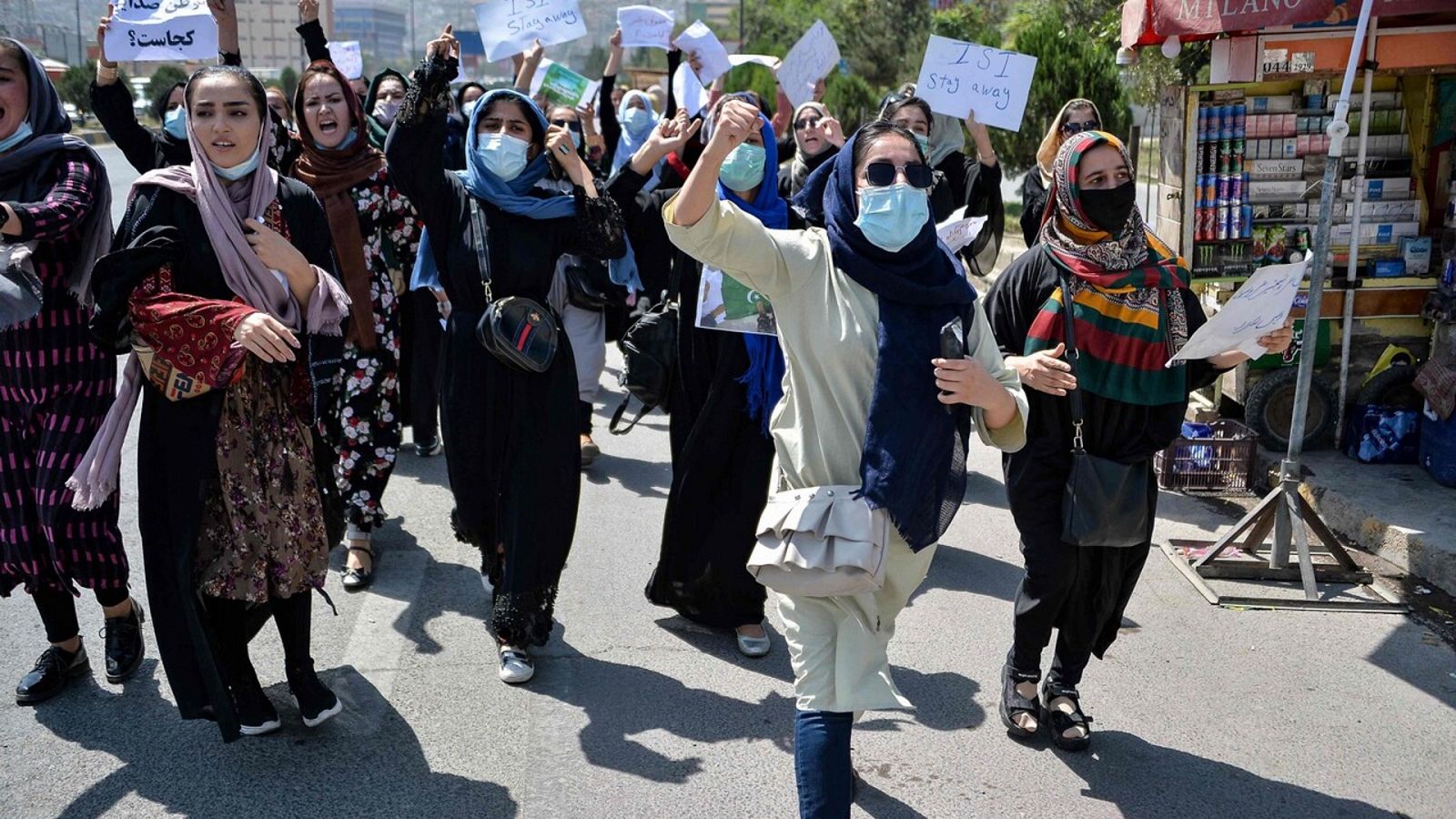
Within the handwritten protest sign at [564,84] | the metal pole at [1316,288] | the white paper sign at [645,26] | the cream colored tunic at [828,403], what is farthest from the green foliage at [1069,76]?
the cream colored tunic at [828,403]

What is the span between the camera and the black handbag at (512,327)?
4.23 m

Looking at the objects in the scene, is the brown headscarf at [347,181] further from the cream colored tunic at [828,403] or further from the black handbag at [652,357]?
the cream colored tunic at [828,403]

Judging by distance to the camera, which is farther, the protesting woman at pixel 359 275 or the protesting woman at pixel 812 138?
the protesting woman at pixel 812 138

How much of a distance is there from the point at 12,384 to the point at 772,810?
257 centimetres

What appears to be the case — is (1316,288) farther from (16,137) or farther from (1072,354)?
(16,137)

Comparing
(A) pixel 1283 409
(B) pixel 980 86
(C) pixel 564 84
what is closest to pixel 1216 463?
(A) pixel 1283 409

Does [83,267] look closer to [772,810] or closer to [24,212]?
[24,212]

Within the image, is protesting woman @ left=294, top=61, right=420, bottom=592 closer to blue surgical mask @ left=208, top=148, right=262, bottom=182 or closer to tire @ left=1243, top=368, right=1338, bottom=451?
blue surgical mask @ left=208, top=148, right=262, bottom=182

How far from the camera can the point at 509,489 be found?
4.46 meters

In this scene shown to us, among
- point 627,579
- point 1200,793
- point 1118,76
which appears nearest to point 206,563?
point 627,579

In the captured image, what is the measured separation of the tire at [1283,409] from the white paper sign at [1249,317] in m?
3.22

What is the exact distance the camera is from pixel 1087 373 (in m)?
3.84

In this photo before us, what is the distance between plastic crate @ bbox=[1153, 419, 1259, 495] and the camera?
663 cm

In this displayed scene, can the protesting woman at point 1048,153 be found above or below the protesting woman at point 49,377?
above
